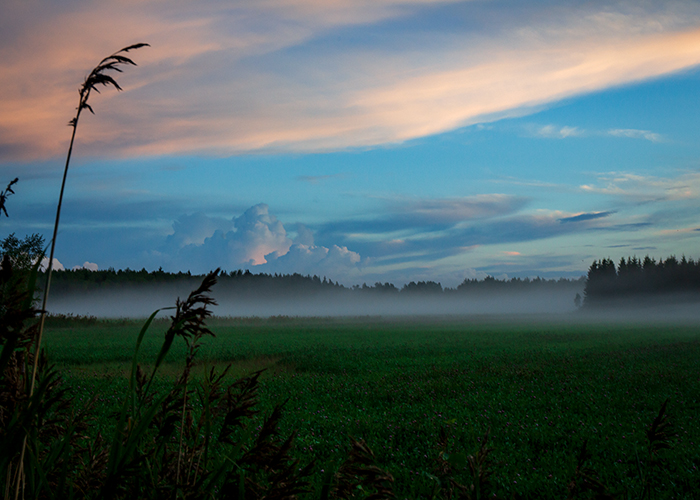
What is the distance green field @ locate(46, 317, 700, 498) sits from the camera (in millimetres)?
7188

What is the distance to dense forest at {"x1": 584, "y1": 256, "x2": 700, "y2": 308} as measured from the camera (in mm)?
111875

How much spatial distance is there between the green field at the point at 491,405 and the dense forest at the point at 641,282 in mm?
109434

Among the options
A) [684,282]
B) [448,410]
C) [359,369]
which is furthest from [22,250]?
[684,282]

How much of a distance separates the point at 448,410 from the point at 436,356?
13.0 meters

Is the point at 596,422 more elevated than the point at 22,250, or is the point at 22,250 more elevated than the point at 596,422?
the point at 22,250

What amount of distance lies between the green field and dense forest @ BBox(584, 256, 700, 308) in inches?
4308

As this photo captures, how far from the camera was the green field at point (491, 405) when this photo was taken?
719cm

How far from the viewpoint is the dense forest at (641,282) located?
111875mm

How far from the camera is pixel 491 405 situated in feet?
38.8

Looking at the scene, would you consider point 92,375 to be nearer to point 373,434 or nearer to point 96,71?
point 373,434

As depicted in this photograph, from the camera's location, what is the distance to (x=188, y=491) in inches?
89.5

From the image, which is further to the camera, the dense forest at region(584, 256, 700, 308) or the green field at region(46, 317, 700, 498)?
the dense forest at region(584, 256, 700, 308)

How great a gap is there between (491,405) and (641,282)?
130 meters

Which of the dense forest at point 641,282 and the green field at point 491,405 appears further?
the dense forest at point 641,282
